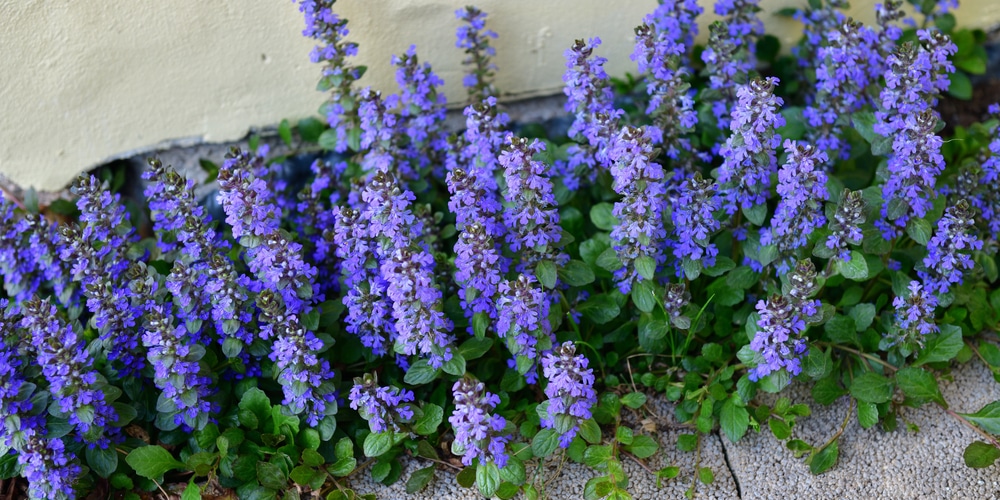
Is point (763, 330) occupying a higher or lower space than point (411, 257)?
lower

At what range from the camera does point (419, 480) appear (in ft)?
8.59

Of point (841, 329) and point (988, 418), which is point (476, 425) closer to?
point (841, 329)

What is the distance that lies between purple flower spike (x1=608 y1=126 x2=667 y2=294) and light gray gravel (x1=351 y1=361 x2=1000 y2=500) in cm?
55

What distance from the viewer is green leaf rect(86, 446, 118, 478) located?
8.42ft

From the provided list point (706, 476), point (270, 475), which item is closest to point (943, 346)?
point (706, 476)

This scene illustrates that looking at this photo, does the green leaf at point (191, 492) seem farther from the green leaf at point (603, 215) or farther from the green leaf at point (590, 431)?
the green leaf at point (603, 215)

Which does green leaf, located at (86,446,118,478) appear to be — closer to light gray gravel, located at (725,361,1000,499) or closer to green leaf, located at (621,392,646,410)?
green leaf, located at (621,392,646,410)

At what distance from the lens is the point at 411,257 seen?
7.99ft

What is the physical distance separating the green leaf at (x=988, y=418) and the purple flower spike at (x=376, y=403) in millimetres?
1610

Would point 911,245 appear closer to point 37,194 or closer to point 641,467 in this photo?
point 641,467

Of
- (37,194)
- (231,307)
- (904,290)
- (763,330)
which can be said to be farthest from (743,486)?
(37,194)

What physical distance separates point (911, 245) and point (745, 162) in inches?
34.5

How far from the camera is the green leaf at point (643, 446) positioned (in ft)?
8.66

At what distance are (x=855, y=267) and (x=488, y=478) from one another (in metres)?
1.16
